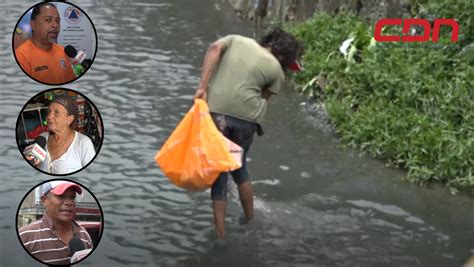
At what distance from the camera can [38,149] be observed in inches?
173

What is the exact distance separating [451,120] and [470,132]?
39 centimetres

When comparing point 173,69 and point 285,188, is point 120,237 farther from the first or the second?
point 173,69

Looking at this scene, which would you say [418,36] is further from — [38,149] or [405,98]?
[38,149]

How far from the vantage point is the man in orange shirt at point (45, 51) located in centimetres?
461

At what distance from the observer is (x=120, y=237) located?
578 centimetres

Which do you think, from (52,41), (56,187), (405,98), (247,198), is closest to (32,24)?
(52,41)

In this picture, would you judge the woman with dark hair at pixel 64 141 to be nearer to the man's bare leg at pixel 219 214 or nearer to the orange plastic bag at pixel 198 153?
the orange plastic bag at pixel 198 153

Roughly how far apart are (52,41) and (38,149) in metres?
0.73

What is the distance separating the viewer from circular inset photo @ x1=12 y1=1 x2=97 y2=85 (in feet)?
15.1

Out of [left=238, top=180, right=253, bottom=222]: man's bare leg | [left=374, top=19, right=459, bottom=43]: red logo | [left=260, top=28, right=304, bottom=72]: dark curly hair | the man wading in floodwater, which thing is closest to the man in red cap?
the man wading in floodwater

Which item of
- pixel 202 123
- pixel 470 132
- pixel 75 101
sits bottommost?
pixel 470 132

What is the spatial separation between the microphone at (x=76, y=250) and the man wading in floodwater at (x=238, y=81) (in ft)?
4.07

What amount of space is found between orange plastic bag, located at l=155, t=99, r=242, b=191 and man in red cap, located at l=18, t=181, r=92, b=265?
107 cm

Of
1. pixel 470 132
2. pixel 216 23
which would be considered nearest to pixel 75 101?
pixel 470 132
